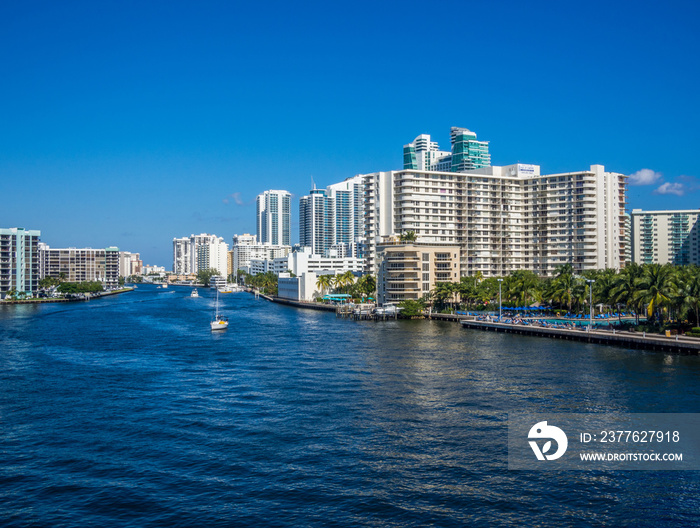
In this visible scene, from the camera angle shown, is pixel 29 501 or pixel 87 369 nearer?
pixel 29 501

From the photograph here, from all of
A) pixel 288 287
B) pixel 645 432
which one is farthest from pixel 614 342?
pixel 288 287

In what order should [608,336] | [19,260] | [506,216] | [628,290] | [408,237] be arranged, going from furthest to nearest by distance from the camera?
[19,260], [506,216], [408,237], [628,290], [608,336]

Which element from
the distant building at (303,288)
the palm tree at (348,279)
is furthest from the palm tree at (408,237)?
the distant building at (303,288)

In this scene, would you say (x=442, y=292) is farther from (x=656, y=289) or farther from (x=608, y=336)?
(x=656, y=289)

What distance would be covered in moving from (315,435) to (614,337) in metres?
50.8

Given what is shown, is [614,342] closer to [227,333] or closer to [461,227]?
[227,333]

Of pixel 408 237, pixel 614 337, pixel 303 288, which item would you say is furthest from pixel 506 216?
pixel 614 337

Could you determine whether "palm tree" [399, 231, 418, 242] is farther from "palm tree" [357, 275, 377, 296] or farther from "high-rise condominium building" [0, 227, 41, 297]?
"high-rise condominium building" [0, 227, 41, 297]

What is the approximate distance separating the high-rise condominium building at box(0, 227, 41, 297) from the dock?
145 metres

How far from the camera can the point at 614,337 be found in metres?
73.9

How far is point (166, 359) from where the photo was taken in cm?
6550

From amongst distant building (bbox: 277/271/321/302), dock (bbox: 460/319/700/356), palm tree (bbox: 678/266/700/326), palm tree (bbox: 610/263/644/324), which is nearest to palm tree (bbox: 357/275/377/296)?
distant building (bbox: 277/271/321/302)

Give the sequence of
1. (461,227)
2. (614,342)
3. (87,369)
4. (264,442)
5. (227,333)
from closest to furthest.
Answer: (264,442) → (87,369) → (614,342) → (227,333) → (461,227)

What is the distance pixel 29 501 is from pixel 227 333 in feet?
211
